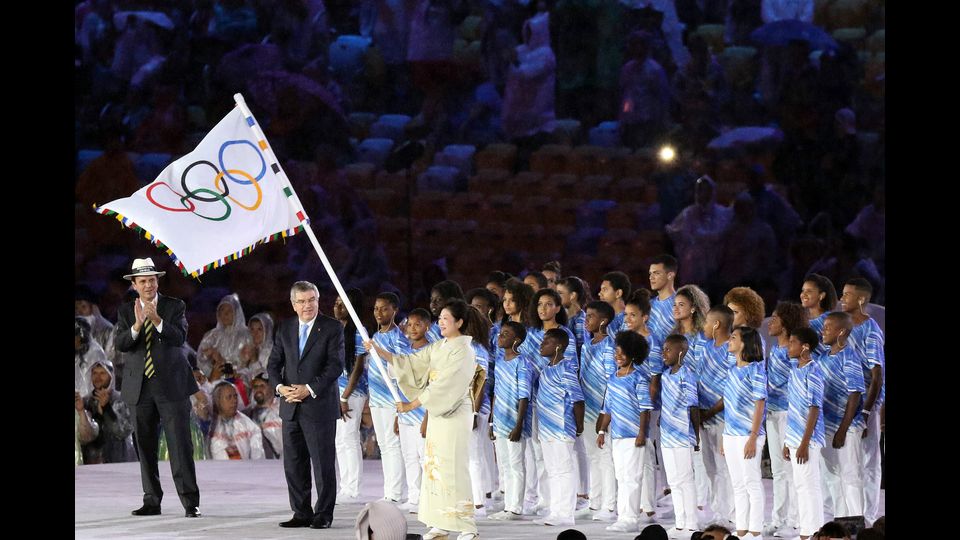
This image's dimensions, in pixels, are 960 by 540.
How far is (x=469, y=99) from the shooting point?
15.2m

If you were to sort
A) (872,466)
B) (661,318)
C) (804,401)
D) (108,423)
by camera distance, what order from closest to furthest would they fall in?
(804,401) → (872,466) → (661,318) → (108,423)

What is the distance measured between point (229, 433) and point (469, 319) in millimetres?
4782

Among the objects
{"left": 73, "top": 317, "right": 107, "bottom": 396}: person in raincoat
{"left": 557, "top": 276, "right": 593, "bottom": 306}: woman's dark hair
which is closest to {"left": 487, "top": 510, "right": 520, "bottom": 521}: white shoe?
{"left": 557, "top": 276, "right": 593, "bottom": 306}: woman's dark hair

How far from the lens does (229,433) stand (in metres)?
11.6

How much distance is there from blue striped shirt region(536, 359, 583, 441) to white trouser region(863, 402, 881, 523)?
60.7 inches

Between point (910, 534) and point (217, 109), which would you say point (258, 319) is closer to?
point (217, 109)

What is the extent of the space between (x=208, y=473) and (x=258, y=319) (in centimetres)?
230

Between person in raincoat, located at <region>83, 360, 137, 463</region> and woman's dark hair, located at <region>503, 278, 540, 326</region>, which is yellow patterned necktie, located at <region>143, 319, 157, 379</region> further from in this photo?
person in raincoat, located at <region>83, 360, 137, 463</region>

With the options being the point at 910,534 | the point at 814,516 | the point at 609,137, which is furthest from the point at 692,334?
the point at 609,137

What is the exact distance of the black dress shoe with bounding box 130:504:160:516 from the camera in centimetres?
836

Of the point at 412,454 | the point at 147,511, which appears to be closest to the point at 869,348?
the point at 412,454

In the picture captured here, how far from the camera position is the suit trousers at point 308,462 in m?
7.85

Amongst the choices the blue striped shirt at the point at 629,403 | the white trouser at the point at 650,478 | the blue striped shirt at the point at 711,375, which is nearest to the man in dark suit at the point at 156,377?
the blue striped shirt at the point at 629,403

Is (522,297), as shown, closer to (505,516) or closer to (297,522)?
(505,516)
